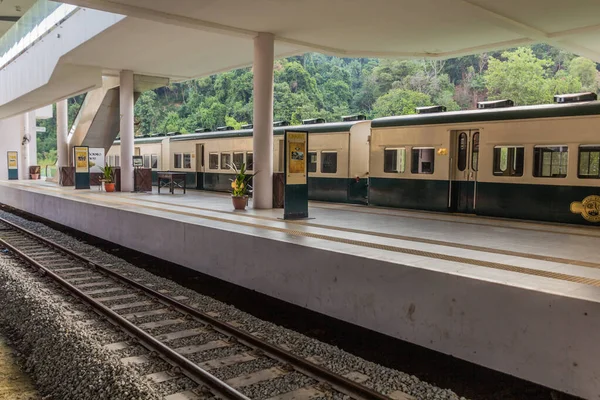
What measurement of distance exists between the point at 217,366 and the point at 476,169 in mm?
8175

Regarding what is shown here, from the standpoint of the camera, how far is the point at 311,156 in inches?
644

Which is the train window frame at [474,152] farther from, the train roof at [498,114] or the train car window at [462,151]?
the train roof at [498,114]

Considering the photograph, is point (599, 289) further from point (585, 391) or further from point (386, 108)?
point (386, 108)

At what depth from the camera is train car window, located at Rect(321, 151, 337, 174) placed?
15.7 metres

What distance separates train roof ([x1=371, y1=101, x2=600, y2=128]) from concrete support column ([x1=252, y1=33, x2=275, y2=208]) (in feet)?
9.62

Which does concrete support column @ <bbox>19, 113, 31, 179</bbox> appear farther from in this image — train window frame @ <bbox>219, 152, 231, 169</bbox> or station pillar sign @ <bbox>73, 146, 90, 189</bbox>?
train window frame @ <bbox>219, 152, 231, 169</bbox>

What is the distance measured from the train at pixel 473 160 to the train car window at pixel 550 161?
20 mm

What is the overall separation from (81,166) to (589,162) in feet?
66.0

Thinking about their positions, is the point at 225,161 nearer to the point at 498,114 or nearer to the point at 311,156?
the point at 311,156

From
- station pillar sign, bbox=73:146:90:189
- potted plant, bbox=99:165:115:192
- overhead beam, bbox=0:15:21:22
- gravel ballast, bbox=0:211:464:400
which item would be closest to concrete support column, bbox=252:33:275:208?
gravel ballast, bbox=0:211:464:400

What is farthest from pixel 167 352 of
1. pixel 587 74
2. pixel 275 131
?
pixel 587 74

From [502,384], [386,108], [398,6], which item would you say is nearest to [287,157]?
[398,6]

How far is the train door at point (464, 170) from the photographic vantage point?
12.0 metres

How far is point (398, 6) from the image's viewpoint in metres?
11.1
